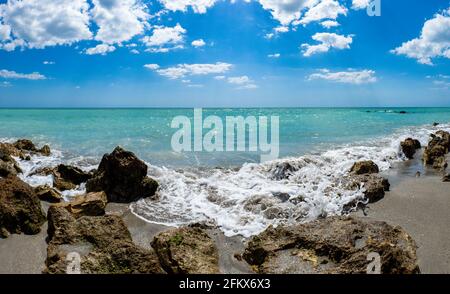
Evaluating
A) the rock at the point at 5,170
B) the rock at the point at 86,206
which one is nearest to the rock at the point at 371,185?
the rock at the point at 86,206

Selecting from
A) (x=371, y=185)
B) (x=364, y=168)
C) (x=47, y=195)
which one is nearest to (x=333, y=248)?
(x=371, y=185)

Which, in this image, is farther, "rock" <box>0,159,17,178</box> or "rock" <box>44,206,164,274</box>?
"rock" <box>0,159,17,178</box>

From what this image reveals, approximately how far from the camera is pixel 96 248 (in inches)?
230

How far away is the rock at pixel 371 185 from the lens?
9492mm

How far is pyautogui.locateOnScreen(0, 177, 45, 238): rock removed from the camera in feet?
23.2

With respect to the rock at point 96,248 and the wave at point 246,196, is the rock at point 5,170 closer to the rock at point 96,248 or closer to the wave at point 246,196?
A: the wave at point 246,196

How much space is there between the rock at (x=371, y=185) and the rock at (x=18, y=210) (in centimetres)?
794

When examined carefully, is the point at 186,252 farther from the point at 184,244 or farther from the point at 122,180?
the point at 122,180

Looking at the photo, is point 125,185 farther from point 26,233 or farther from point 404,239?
point 404,239

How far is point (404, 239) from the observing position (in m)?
5.91

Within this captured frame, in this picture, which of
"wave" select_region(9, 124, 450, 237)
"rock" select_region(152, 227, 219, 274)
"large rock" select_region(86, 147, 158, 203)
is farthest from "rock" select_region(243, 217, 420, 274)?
"large rock" select_region(86, 147, 158, 203)

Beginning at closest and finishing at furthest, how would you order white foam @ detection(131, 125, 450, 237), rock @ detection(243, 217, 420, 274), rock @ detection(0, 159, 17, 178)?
rock @ detection(243, 217, 420, 274) < white foam @ detection(131, 125, 450, 237) < rock @ detection(0, 159, 17, 178)

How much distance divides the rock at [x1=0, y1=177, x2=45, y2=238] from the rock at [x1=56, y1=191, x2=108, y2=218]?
60 cm

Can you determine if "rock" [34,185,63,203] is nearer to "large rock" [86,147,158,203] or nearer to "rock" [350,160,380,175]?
"large rock" [86,147,158,203]
